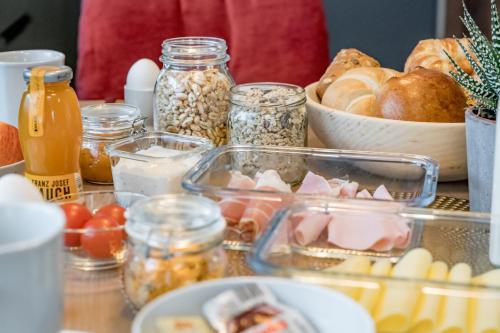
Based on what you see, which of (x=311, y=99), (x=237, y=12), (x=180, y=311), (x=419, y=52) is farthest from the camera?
(x=237, y=12)

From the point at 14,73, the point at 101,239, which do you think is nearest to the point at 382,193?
the point at 101,239

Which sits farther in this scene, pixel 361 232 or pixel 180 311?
pixel 361 232

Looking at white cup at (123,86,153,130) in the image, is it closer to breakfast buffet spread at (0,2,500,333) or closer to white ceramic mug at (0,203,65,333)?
breakfast buffet spread at (0,2,500,333)

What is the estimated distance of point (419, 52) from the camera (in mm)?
1347

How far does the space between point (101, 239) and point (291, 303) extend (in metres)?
0.25

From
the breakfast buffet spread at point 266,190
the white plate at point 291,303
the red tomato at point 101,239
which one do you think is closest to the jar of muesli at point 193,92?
the breakfast buffet spread at point 266,190

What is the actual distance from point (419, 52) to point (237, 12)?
1.80 feet

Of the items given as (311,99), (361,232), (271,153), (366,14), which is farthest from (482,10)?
(361,232)

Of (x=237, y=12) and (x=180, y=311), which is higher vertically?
(x=237, y=12)

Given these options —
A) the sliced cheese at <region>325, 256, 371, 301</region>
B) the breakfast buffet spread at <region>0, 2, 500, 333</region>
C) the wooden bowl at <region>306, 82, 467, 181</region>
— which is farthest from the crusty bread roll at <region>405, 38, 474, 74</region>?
the sliced cheese at <region>325, 256, 371, 301</region>

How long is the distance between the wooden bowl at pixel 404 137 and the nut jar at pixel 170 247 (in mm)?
419

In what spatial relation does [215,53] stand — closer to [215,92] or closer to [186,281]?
[215,92]

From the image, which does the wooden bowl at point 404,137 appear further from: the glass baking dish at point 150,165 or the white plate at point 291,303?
the white plate at point 291,303

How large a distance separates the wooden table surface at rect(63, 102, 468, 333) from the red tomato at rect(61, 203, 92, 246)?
0.10ft
